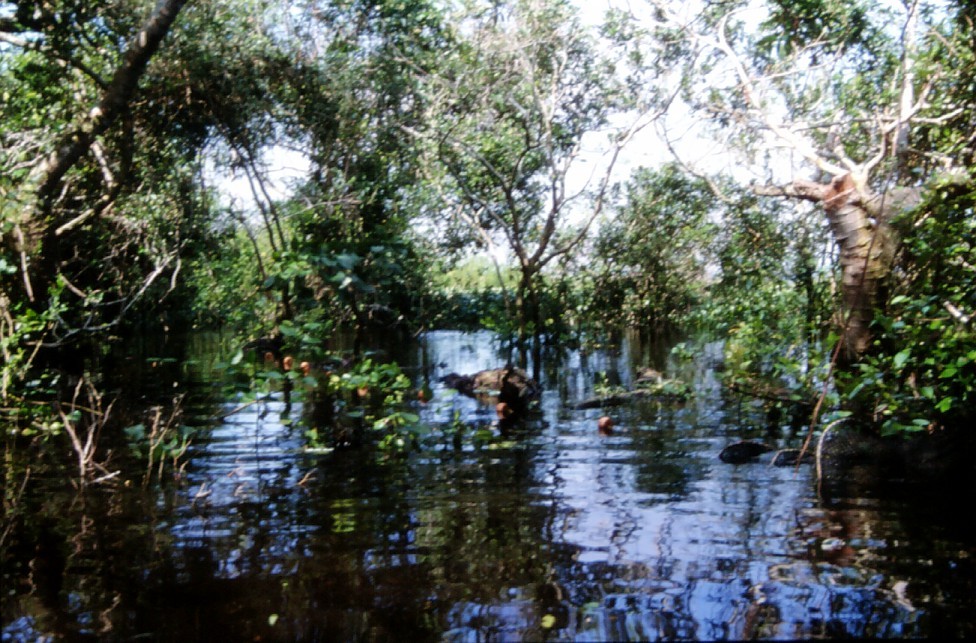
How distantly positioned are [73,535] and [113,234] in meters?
12.1

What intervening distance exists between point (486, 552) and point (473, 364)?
41.3 feet

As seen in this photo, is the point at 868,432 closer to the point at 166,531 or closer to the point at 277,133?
the point at 166,531

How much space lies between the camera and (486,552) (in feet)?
16.8

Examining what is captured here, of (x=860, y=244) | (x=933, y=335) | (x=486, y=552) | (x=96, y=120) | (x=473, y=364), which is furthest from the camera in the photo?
(x=473, y=364)

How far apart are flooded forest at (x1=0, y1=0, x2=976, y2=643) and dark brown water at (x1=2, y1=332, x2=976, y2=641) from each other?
31 mm

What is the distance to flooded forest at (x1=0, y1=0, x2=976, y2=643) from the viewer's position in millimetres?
4516

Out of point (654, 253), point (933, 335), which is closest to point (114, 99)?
point (933, 335)

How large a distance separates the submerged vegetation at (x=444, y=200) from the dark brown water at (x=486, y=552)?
775mm

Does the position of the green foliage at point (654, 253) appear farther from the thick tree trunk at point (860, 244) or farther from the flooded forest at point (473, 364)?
the thick tree trunk at point (860, 244)

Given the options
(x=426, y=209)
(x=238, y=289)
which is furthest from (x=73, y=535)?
(x=426, y=209)

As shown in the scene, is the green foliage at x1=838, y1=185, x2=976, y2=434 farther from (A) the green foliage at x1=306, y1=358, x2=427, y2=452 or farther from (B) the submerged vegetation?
(A) the green foliage at x1=306, y1=358, x2=427, y2=452

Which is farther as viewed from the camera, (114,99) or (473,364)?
(473,364)

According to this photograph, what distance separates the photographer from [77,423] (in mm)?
9633

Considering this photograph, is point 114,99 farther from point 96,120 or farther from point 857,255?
point 857,255
